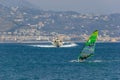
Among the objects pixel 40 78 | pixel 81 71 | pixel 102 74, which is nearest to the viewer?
pixel 40 78

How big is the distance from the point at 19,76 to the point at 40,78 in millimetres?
4416

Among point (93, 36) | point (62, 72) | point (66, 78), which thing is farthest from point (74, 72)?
point (93, 36)

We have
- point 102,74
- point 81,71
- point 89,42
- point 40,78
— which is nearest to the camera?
point 40,78

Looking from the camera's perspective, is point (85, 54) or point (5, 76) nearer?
point (5, 76)

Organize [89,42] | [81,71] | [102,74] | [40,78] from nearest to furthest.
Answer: [40,78], [102,74], [81,71], [89,42]

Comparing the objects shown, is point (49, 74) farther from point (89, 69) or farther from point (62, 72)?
point (89, 69)

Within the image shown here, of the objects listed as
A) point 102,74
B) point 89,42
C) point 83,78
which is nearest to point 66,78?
point 83,78

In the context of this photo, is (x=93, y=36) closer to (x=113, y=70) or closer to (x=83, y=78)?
(x=113, y=70)

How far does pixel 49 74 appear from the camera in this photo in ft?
277

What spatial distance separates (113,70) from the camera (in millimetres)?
91625

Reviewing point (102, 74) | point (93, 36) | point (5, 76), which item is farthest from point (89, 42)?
point (5, 76)

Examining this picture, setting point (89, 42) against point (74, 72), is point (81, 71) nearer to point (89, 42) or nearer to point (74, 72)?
point (74, 72)

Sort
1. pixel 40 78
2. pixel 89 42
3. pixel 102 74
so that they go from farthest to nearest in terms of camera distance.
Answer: pixel 89 42 → pixel 102 74 → pixel 40 78

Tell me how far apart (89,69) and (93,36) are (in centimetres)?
1103
